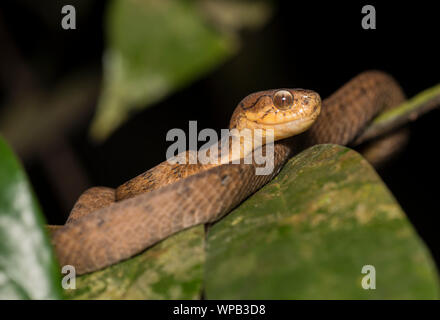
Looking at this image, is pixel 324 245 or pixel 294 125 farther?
pixel 294 125

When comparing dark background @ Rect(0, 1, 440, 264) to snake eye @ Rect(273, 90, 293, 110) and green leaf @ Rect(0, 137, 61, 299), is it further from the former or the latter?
green leaf @ Rect(0, 137, 61, 299)

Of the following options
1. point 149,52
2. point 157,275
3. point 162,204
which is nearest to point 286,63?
point 149,52

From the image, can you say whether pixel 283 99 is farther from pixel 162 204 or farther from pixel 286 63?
pixel 286 63

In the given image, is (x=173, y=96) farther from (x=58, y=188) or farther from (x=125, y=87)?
(x=125, y=87)

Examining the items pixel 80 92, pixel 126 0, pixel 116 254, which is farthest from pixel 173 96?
pixel 116 254

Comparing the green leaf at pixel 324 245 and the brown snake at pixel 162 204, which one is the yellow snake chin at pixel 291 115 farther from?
the green leaf at pixel 324 245

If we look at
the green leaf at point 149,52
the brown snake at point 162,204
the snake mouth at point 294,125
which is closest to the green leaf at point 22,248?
the brown snake at point 162,204

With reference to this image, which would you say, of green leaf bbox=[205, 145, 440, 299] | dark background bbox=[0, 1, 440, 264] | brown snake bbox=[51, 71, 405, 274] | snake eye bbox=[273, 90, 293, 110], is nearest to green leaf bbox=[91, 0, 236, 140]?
brown snake bbox=[51, 71, 405, 274]
